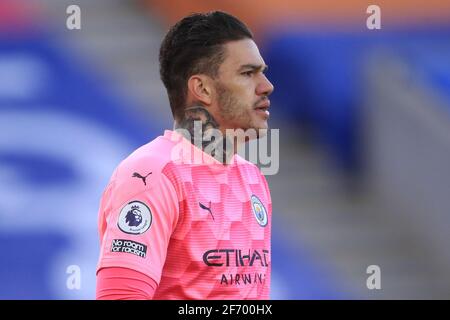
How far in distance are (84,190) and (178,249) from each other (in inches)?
116

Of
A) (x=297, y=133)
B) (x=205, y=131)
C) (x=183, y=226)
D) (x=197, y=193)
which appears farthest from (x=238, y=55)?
(x=297, y=133)

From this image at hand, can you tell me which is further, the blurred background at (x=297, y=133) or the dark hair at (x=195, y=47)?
the blurred background at (x=297, y=133)

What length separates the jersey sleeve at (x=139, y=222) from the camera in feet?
7.52

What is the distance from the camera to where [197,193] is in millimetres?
2469

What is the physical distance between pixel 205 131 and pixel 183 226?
1.20ft

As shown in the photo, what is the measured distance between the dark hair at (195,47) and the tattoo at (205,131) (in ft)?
0.13

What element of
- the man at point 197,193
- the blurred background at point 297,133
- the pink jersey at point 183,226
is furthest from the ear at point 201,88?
the blurred background at point 297,133

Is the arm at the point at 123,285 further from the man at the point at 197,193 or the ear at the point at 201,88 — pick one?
the ear at the point at 201,88

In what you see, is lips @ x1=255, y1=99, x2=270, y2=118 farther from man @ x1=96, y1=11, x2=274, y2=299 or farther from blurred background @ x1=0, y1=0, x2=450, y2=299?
blurred background @ x1=0, y1=0, x2=450, y2=299

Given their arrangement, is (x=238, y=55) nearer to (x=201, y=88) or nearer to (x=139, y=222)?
(x=201, y=88)

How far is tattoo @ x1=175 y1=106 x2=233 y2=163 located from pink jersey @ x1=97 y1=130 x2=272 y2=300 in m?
0.03

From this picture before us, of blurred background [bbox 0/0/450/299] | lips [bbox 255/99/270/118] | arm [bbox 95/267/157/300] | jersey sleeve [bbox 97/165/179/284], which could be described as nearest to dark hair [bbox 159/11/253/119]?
lips [bbox 255/99/270/118]

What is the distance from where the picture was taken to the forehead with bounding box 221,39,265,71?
2.65 metres
